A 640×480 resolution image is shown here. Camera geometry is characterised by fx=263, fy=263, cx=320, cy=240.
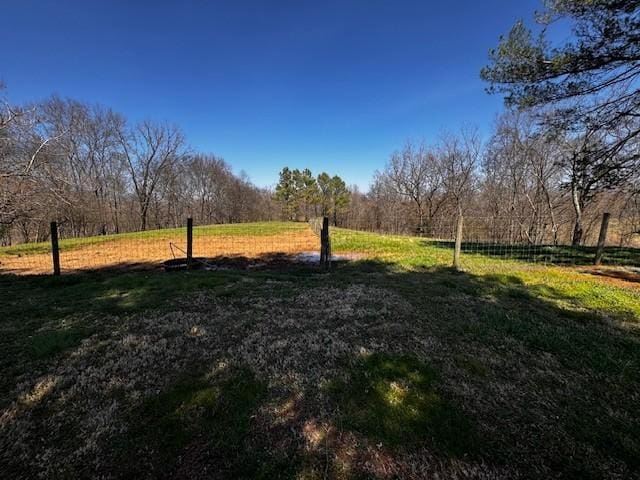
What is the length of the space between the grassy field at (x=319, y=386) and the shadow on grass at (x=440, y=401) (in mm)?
13

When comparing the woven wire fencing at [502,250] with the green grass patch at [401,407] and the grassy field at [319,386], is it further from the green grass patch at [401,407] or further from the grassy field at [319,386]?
the green grass patch at [401,407]

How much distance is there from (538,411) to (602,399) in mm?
666

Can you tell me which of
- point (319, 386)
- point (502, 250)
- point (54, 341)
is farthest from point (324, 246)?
point (502, 250)

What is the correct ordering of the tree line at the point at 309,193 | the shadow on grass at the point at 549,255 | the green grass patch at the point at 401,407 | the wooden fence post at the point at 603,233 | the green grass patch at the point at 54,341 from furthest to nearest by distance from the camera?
the tree line at the point at 309,193 → the shadow on grass at the point at 549,255 → the wooden fence post at the point at 603,233 → the green grass patch at the point at 54,341 → the green grass patch at the point at 401,407

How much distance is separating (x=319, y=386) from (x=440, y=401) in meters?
0.99

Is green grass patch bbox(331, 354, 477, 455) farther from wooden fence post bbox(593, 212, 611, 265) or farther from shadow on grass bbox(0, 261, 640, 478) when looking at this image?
wooden fence post bbox(593, 212, 611, 265)

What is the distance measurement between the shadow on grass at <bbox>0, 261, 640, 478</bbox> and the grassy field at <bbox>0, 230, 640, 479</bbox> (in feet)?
0.04

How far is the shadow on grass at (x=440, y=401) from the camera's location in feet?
5.36

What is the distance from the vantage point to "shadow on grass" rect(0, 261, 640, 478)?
5.36ft

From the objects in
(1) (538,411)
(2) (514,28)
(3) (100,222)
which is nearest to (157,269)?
(1) (538,411)

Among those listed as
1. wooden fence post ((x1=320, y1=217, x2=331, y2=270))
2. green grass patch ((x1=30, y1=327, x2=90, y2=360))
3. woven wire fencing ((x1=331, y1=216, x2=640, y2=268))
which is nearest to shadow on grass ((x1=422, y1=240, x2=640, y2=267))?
woven wire fencing ((x1=331, y1=216, x2=640, y2=268))

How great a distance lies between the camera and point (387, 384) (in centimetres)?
229

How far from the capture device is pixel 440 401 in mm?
2096

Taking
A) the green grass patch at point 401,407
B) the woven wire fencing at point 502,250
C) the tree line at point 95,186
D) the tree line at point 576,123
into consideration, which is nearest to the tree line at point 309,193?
the tree line at point 95,186
